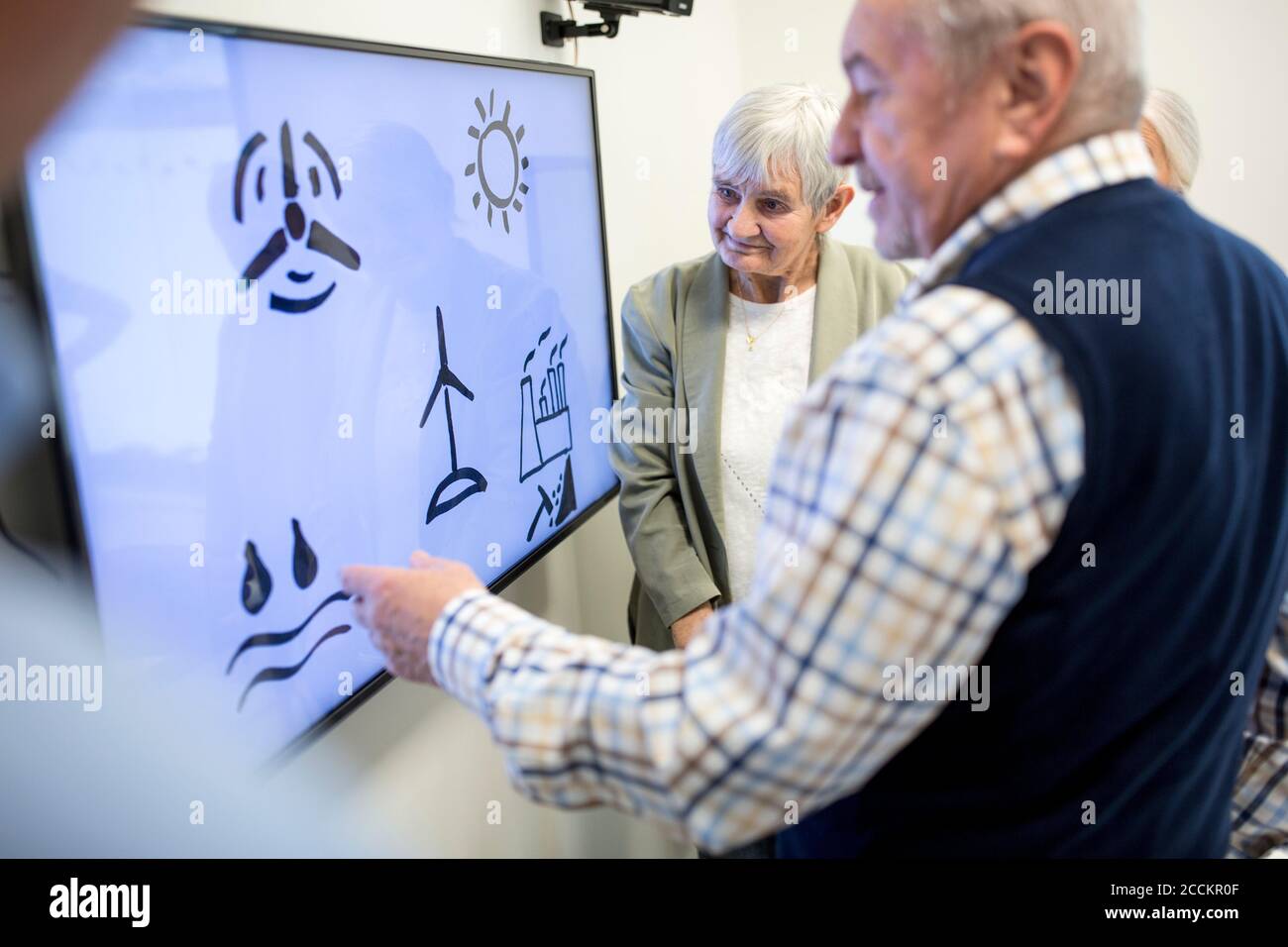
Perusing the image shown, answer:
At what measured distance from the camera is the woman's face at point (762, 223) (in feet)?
5.67

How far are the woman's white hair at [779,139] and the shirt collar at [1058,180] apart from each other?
0.98 m

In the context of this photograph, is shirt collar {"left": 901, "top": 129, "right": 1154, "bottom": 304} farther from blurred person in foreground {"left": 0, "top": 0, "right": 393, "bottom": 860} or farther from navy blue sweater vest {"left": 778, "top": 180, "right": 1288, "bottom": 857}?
blurred person in foreground {"left": 0, "top": 0, "right": 393, "bottom": 860}

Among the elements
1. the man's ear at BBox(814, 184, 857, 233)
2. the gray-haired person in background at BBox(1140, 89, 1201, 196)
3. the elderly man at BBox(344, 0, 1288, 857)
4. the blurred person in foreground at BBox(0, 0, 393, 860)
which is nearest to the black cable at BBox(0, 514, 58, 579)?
the blurred person in foreground at BBox(0, 0, 393, 860)

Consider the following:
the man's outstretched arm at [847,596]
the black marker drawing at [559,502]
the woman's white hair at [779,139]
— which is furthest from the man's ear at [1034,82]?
the black marker drawing at [559,502]

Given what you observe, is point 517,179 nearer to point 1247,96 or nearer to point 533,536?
point 533,536

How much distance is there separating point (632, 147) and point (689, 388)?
830 millimetres

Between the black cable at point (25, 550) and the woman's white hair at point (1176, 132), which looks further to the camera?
the woman's white hair at point (1176, 132)

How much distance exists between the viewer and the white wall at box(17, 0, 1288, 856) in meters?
1.50

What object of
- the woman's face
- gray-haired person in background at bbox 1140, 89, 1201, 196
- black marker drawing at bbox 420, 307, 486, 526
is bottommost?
black marker drawing at bbox 420, 307, 486, 526

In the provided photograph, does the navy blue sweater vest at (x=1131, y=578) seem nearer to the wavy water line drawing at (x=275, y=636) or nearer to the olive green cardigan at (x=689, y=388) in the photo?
the wavy water line drawing at (x=275, y=636)

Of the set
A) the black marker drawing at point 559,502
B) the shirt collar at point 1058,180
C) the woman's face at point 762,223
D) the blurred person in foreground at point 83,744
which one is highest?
the woman's face at point 762,223

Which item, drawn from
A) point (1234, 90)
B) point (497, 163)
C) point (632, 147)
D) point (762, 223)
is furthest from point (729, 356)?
point (1234, 90)

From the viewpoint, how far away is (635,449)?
6.24 ft
